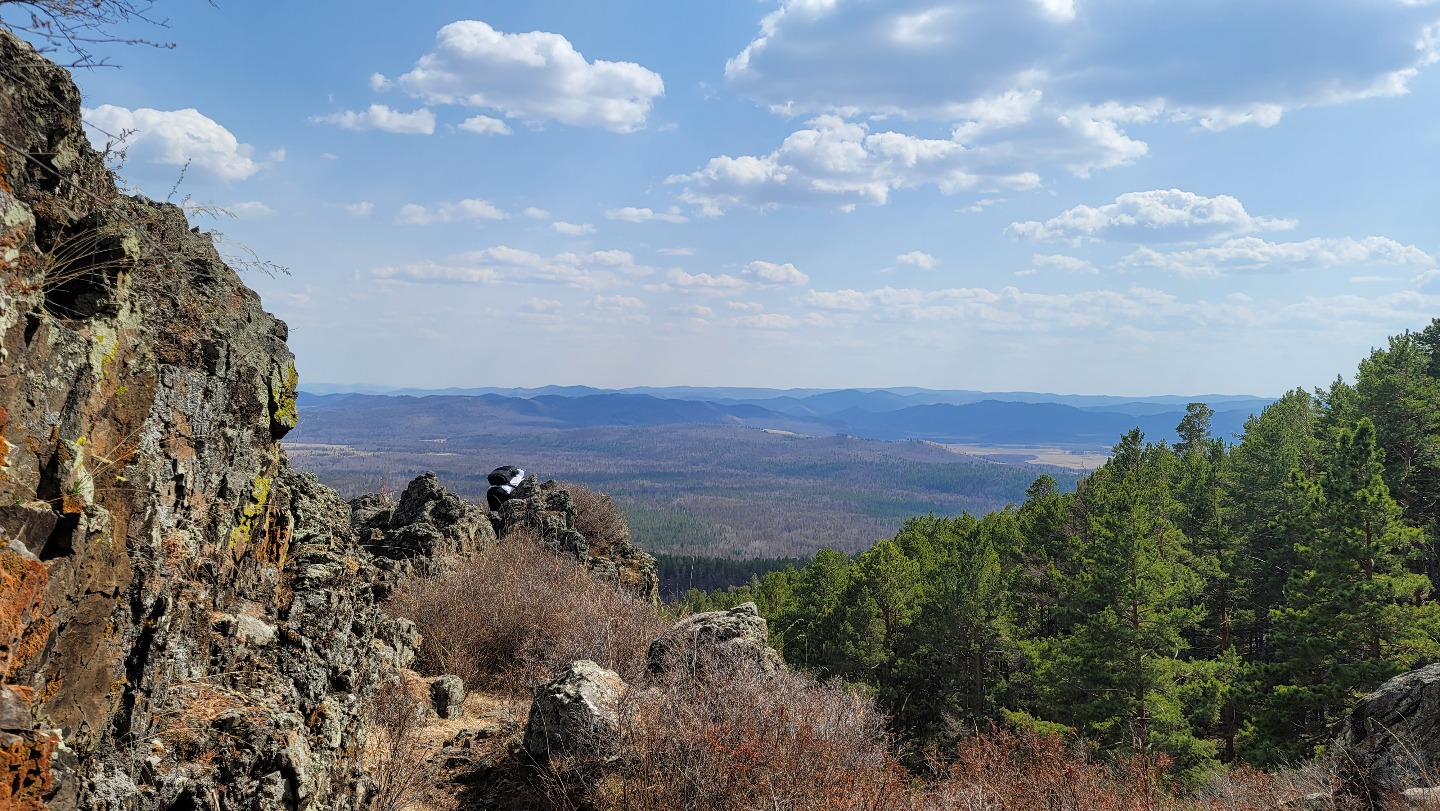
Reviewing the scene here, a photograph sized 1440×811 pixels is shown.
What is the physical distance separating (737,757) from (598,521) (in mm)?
21319

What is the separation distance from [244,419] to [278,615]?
5.95 feet

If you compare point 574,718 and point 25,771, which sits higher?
point 25,771

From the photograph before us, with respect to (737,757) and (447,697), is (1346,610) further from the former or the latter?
(447,697)

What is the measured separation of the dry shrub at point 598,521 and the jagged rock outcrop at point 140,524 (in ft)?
69.6

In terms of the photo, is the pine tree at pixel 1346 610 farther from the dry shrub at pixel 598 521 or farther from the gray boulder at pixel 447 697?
the gray boulder at pixel 447 697

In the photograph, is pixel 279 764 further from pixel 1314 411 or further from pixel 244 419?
pixel 1314 411

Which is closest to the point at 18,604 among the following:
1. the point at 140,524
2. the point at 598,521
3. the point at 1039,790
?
the point at 140,524

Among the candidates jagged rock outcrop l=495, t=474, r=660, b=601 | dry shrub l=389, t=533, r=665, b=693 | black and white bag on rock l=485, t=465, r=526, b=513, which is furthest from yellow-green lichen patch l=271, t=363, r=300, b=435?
black and white bag on rock l=485, t=465, r=526, b=513

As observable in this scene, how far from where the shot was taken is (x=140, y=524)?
504cm

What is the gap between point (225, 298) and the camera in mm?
6828

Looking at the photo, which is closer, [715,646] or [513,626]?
[715,646]

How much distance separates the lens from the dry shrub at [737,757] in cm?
801

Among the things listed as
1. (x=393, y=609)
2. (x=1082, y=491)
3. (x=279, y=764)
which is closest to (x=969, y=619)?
(x=1082, y=491)

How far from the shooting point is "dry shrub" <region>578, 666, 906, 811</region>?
315 inches
